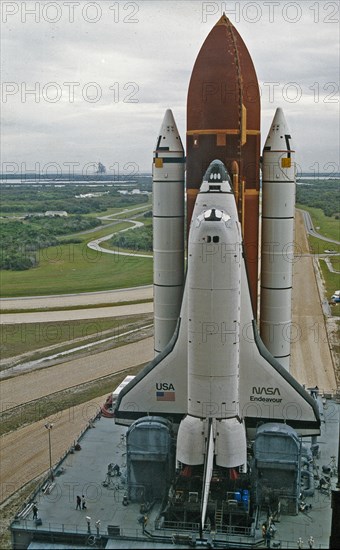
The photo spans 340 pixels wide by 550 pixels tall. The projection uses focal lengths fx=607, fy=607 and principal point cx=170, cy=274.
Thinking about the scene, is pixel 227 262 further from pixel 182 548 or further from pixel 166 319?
pixel 182 548

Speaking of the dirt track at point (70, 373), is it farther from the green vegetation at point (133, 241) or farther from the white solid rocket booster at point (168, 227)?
the green vegetation at point (133, 241)

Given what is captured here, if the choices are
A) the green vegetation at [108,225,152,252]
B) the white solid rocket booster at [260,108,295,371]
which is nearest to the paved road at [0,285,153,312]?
the green vegetation at [108,225,152,252]

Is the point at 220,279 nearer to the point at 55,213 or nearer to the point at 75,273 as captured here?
the point at 75,273

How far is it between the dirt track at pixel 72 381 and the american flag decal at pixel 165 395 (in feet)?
18.1

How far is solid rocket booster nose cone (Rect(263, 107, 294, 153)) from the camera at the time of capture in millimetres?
18141

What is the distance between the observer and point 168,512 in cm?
1551

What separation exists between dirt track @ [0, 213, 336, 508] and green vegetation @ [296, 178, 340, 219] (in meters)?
63.7

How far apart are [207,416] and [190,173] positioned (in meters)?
6.90

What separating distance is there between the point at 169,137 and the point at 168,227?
2711mm

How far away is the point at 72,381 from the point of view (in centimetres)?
2812

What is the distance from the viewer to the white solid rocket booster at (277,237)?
18203mm

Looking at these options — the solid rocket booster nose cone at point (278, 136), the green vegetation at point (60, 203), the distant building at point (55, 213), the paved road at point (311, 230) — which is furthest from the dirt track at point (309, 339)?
the green vegetation at point (60, 203)

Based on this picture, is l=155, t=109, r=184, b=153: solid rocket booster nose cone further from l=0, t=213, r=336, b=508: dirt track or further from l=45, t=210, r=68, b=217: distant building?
l=45, t=210, r=68, b=217: distant building

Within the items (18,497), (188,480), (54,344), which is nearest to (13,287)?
(54,344)
